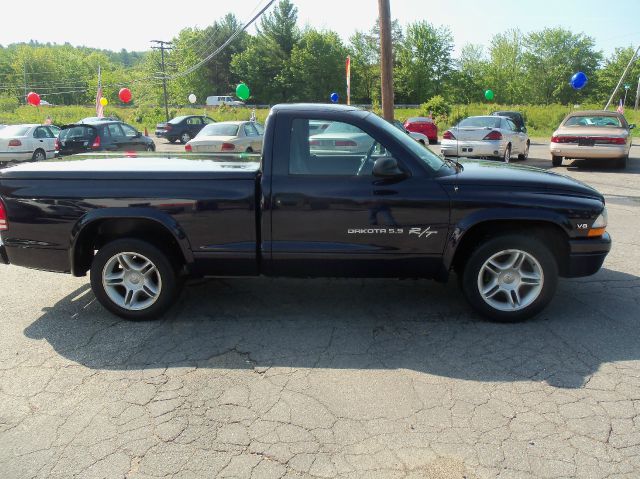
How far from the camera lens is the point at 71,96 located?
11188 cm

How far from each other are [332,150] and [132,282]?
2.05 meters

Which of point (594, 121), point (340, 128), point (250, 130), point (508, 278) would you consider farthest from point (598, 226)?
point (594, 121)

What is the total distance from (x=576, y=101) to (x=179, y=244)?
87586 millimetres

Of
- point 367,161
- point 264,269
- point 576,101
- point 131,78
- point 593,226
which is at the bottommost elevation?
point 264,269

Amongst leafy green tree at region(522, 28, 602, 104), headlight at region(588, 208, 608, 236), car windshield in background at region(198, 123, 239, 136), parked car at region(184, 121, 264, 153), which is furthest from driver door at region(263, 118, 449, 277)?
leafy green tree at region(522, 28, 602, 104)

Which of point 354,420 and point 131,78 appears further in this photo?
point 131,78

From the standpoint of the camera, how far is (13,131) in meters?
18.0

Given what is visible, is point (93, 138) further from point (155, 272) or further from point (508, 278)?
point (508, 278)

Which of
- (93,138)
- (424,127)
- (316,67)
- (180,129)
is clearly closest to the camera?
(93,138)

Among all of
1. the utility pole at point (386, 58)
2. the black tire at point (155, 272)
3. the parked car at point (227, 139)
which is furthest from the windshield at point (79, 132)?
the black tire at point (155, 272)

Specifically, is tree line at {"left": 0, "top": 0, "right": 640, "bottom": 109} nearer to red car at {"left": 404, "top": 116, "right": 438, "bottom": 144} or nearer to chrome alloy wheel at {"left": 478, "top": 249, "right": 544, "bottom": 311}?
red car at {"left": 404, "top": 116, "right": 438, "bottom": 144}

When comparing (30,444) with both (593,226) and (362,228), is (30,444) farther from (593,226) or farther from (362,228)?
(593,226)

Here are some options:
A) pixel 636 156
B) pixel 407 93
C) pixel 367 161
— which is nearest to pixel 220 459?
pixel 367 161

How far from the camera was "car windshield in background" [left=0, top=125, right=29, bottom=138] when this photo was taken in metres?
17.8
